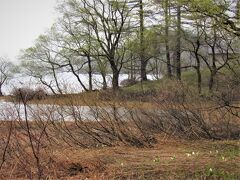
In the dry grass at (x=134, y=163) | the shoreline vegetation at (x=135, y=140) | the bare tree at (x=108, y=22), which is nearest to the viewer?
the dry grass at (x=134, y=163)

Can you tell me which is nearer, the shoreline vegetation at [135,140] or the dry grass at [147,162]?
the dry grass at [147,162]

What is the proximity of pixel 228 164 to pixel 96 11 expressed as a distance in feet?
121

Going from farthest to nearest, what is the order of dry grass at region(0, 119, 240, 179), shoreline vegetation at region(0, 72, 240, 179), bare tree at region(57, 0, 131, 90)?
bare tree at region(57, 0, 131, 90)
shoreline vegetation at region(0, 72, 240, 179)
dry grass at region(0, 119, 240, 179)

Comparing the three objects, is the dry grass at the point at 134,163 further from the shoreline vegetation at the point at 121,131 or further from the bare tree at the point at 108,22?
the bare tree at the point at 108,22

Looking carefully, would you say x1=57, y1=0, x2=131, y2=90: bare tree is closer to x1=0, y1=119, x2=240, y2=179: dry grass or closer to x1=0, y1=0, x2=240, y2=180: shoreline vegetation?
x1=0, y1=0, x2=240, y2=180: shoreline vegetation

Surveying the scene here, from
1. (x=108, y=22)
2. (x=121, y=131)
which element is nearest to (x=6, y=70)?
(x=108, y=22)

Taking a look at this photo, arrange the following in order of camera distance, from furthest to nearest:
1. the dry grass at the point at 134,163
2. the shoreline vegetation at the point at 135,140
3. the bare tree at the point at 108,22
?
the bare tree at the point at 108,22 → the shoreline vegetation at the point at 135,140 → the dry grass at the point at 134,163

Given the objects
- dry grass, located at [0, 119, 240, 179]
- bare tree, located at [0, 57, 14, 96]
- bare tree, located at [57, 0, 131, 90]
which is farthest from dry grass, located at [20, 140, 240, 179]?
bare tree, located at [0, 57, 14, 96]

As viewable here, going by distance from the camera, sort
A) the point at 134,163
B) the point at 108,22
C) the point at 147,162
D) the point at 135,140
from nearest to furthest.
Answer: the point at 134,163
the point at 147,162
the point at 135,140
the point at 108,22

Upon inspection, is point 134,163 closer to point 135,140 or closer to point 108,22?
point 135,140

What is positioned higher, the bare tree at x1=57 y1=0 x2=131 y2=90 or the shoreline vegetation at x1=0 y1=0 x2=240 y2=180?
the bare tree at x1=57 y1=0 x2=131 y2=90

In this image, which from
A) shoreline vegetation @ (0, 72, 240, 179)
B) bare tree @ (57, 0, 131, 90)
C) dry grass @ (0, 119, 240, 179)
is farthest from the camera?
bare tree @ (57, 0, 131, 90)

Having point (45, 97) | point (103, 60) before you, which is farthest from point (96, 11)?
point (45, 97)

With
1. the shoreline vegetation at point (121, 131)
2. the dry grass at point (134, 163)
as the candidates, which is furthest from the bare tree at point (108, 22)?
the dry grass at point (134, 163)
